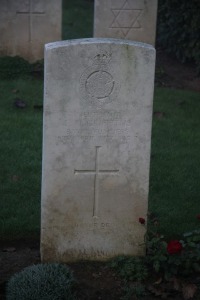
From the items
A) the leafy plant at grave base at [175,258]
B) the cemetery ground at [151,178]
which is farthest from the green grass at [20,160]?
the leafy plant at grave base at [175,258]

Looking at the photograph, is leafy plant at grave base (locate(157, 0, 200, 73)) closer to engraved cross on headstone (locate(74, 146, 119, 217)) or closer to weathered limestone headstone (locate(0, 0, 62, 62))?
weathered limestone headstone (locate(0, 0, 62, 62))

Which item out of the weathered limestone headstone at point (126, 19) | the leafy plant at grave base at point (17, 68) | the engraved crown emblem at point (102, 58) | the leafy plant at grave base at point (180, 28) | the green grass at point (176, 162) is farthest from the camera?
the leafy plant at grave base at point (180, 28)

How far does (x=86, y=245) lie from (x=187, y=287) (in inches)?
31.9

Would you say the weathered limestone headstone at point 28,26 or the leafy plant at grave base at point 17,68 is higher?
the weathered limestone headstone at point 28,26

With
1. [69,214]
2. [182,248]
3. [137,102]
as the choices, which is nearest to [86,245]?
[69,214]

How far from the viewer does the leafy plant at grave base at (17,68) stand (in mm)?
10203

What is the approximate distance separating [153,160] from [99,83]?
259cm

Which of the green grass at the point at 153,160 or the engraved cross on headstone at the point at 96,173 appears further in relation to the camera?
the green grass at the point at 153,160

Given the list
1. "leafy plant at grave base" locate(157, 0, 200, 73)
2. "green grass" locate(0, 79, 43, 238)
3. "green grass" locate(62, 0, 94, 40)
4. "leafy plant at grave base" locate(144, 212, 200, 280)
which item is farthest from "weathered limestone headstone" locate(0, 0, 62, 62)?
"leafy plant at grave base" locate(144, 212, 200, 280)

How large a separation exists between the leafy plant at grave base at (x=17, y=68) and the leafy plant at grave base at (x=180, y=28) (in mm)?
2501

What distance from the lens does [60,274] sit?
4578 mm

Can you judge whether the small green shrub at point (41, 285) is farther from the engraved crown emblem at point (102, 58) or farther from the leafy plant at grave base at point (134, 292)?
the engraved crown emblem at point (102, 58)

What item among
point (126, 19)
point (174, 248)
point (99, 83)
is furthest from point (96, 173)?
point (126, 19)

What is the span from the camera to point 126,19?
424 inches
